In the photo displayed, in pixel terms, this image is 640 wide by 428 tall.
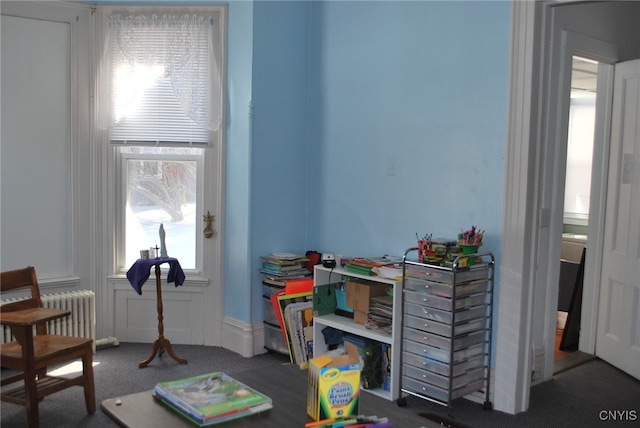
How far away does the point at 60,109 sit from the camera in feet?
14.5

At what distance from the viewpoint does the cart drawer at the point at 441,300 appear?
332 centimetres

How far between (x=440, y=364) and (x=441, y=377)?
0.23 feet

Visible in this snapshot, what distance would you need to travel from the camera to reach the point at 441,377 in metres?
3.37

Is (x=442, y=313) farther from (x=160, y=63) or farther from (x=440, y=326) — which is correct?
(x=160, y=63)

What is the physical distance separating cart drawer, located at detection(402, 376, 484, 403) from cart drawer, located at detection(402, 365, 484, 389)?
18 mm

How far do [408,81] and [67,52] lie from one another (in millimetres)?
2465

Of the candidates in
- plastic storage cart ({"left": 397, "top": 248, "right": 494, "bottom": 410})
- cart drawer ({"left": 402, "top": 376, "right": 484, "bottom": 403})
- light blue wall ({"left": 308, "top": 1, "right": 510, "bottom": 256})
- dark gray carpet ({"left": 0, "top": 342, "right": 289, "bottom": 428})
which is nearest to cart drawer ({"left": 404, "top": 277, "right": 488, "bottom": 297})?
plastic storage cart ({"left": 397, "top": 248, "right": 494, "bottom": 410})

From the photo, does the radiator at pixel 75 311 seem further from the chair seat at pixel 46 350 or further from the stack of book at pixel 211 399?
the stack of book at pixel 211 399

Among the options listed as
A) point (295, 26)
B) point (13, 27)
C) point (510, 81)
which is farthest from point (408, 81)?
point (13, 27)

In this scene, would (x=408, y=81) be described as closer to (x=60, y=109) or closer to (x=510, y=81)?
(x=510, y=81)

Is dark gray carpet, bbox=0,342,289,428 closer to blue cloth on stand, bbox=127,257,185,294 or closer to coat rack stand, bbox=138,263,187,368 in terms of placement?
coat rack stand, bbox=138,263,187,368

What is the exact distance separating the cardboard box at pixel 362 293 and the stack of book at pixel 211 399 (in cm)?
162

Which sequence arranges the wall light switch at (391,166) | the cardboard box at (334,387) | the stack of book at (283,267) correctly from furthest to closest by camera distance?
1. the stack of book at (283,267)
2. the wall light switch at (391,166)
3. the cardboard box at (334,387)

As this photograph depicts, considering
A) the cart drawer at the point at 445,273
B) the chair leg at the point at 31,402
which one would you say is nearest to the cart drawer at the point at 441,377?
the cart drawer at the point at 445,273
